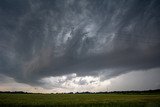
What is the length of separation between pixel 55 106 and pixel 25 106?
5460 mm

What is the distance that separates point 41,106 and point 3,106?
21.4 feet

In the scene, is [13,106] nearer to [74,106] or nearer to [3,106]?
[3,106]

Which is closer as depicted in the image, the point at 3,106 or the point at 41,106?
the point at 3,106

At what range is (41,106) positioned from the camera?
35.4m

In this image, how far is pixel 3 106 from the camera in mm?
32719

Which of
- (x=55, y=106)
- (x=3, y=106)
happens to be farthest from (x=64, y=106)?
(x=3, y=106)

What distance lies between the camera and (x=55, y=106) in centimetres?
3478

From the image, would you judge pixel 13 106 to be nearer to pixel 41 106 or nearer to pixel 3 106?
pixel 3 106

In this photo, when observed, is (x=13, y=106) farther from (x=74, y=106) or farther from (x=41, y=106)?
(x=74, y=106)

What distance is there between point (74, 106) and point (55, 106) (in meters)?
3.43

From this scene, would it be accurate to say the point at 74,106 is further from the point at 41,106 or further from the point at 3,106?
the point at 3,106

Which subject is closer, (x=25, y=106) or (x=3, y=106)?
(x=3, y=106)

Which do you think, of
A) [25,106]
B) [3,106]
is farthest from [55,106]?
[3,106]

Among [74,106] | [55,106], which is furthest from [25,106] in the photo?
[74,106]
